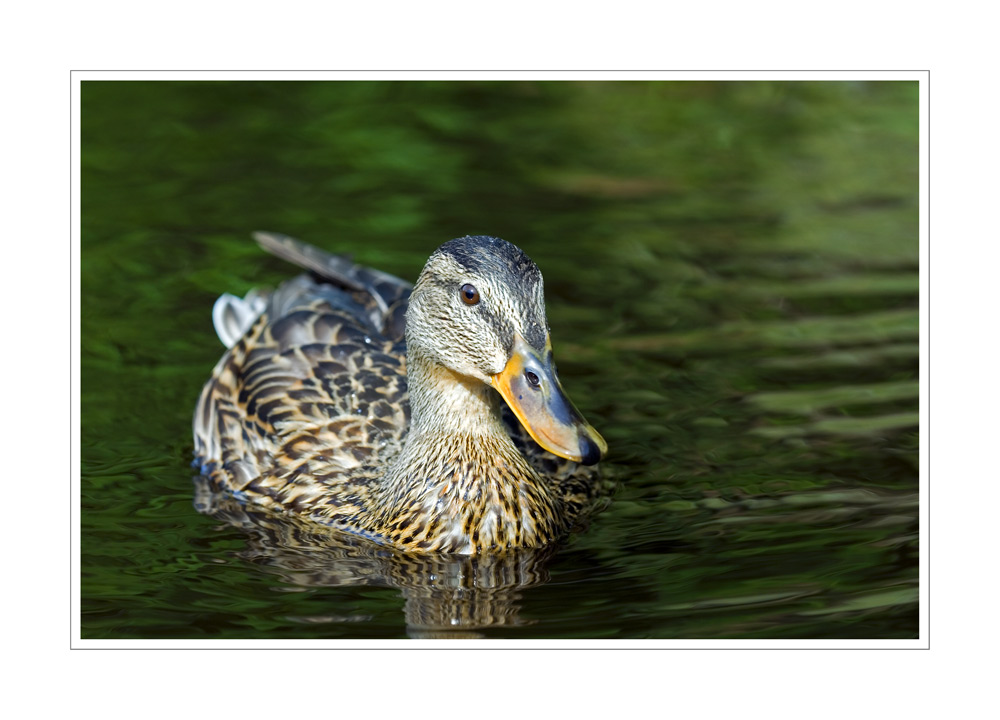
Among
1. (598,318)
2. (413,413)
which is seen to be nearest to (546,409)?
(413,413)

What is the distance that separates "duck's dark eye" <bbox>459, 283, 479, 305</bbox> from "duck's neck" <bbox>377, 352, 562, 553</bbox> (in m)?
0.61

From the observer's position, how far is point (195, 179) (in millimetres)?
12430

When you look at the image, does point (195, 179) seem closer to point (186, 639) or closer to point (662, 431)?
point (662, 431)

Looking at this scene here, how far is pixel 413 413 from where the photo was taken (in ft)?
25.8

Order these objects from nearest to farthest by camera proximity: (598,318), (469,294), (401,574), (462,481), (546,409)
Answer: (546,409)
(469,294)
(401,574)
(462,481)
(598,318)

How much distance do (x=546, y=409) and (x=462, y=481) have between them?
3.29 feet

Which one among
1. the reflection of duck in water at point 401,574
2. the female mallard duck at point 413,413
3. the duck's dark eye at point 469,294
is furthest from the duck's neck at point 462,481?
the duck's dark eye at point 469,294

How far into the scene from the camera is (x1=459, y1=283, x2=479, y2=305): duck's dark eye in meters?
7.02

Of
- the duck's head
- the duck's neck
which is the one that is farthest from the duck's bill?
the duck's neck

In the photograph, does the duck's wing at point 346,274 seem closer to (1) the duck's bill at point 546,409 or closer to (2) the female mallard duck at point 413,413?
(2) the female mallard duck at point 413,413

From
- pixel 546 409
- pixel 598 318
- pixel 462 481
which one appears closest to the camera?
pixel 546 409

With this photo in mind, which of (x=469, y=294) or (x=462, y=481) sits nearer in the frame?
(x=469, y=294)

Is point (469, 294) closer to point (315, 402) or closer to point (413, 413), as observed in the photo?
point (413, 413)

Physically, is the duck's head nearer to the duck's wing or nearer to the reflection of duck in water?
the reflection of duck in water
